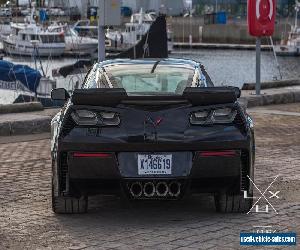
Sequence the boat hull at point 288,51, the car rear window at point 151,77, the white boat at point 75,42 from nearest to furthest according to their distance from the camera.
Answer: the car rear window at point 151,77, the white boat at point 75,42, the boat hull at point 288,51

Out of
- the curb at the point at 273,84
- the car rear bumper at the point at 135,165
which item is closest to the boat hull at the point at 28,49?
the curb at the point at 273,84

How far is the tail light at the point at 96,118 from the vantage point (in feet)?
22.8

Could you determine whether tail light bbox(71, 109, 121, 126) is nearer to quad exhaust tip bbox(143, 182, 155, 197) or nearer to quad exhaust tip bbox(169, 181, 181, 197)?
quad exhaust tip bbox(143, 182, 155, 197)

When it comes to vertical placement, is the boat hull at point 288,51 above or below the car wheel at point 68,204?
below

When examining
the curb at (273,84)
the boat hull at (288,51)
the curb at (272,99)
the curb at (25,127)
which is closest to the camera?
the curb at (25,127)

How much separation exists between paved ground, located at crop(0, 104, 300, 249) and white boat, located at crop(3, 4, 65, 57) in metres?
56.0

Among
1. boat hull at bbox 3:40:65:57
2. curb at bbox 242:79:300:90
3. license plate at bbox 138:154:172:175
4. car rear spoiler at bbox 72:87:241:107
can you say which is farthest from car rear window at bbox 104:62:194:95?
boat hull at bbox 3:40:65:57

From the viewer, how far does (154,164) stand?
22.5ft

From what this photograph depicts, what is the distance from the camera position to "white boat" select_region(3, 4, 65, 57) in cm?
6481

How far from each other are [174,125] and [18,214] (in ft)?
5.84

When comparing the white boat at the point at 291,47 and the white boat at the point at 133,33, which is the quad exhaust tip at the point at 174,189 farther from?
the white boat at the point at 133,33

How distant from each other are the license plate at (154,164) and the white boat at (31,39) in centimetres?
5827

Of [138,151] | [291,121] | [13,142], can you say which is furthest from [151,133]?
[291,121]

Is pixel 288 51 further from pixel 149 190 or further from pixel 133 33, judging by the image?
pixel 149 190
